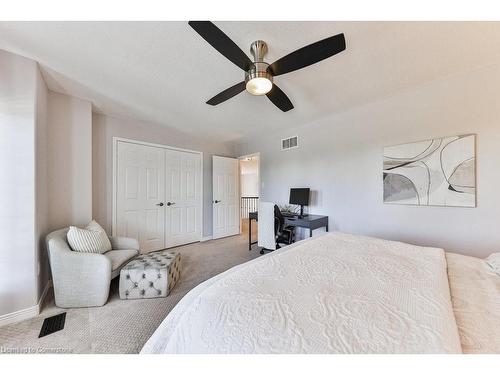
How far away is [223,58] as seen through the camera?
1736mm

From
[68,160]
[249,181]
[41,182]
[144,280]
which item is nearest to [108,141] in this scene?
[68,160]

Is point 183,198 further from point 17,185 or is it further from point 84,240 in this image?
point 17,185

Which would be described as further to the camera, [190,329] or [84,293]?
[84,293]

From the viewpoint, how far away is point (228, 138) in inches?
174

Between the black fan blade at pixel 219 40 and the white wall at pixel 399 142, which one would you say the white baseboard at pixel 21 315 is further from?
the white wall at pixel 399 142

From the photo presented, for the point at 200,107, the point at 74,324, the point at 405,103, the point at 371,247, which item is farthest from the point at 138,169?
the point at 405,103

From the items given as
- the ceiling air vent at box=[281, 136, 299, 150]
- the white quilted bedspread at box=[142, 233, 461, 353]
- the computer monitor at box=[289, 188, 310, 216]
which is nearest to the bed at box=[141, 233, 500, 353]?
the white quilted bedspread at box=[142, 233, 461, 353]

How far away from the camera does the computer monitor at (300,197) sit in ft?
10.9

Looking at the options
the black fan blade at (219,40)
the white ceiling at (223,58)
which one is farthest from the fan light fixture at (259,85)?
the white ceiling at (223,58)

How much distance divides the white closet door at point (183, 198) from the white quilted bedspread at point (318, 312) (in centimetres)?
301

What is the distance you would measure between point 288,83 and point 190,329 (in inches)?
91.5

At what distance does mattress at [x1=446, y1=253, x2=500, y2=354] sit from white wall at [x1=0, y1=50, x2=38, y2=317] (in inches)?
118
